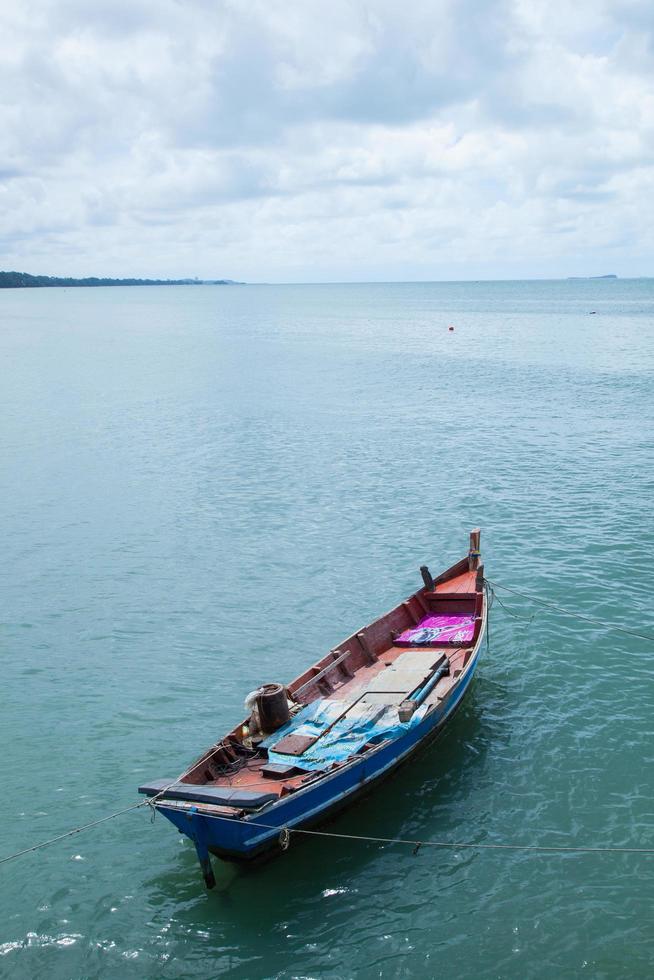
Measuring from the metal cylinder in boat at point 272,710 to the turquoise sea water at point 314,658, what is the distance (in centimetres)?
230

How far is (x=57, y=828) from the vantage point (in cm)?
1582

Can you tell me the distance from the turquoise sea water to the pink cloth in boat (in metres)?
1.19

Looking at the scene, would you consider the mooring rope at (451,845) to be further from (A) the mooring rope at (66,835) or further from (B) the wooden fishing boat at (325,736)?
(B) the wooden fishing boat at (325,736)

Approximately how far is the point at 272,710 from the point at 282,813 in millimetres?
2799

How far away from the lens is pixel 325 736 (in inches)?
639

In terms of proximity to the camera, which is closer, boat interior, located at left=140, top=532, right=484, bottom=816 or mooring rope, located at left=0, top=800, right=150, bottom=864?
boat interior, located at left=140, top=532, right=484, bottom=816

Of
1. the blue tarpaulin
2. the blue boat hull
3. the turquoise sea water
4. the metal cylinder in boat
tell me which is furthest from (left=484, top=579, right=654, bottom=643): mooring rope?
the metal cylinder in boat

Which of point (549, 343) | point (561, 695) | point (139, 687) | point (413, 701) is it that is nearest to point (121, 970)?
point (413, 701)

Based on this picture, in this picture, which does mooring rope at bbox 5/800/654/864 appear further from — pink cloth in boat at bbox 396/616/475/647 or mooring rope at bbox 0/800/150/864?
pink cloth in boat at bbox 396/616/475/647

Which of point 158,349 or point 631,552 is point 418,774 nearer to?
point 631,552

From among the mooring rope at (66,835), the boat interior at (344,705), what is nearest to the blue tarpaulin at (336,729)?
the boat interior at (344,705)

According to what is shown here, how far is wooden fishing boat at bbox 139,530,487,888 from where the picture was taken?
44.7 feet

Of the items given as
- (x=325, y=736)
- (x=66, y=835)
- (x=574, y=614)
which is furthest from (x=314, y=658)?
(x=66, y=835)

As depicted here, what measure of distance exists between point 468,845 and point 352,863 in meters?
2.20
